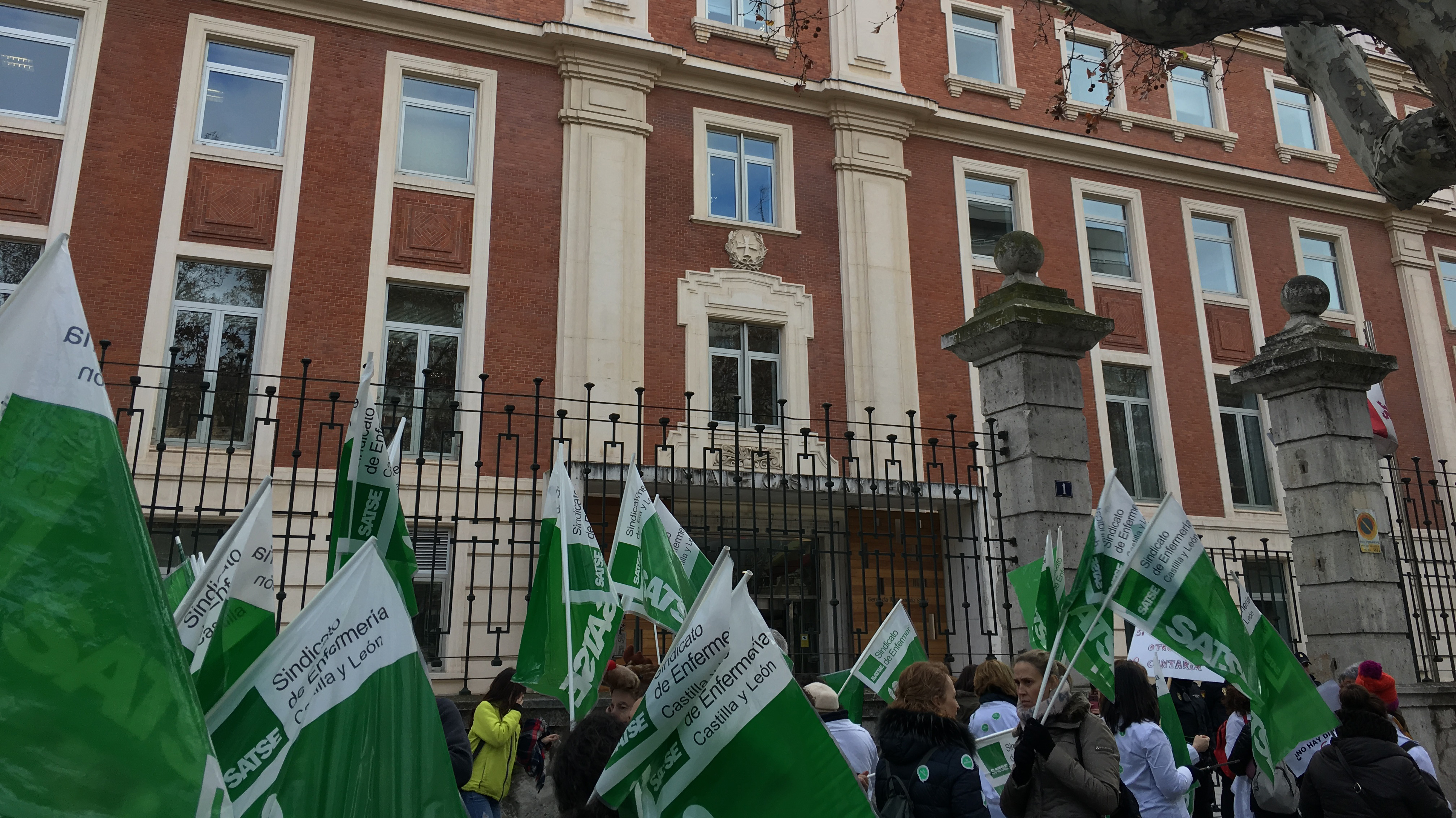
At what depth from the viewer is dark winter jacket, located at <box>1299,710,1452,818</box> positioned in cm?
484

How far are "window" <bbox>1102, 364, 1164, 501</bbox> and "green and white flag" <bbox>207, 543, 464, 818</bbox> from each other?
62.9 ft

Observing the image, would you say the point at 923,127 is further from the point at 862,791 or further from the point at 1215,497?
the point at 862,791

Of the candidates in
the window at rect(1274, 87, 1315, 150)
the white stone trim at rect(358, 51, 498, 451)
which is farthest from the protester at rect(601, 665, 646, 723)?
the window at rect(1274, 87, 1315, 150)

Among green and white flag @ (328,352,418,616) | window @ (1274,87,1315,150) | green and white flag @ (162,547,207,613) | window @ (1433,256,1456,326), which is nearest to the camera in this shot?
green and white flag @ (162,547,207,613)

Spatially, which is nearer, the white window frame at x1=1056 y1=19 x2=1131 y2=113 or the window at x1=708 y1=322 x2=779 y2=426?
the window at x1=708 y1=322 x2=779 y2=426

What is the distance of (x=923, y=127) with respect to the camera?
2030 centimetres

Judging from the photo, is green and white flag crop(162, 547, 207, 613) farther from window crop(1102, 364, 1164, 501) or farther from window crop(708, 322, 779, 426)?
window crop(1102, 364, 1164, 501)

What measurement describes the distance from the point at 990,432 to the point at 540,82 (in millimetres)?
12224

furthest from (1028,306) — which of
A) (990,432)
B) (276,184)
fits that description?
(276,184)

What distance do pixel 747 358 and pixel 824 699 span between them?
12.7 m

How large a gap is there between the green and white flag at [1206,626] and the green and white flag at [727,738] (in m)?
3.10

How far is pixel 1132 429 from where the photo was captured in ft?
67.3

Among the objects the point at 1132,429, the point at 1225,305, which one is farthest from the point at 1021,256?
the point at 1225,305

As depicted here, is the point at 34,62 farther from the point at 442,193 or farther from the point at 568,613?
the point at 568,613
